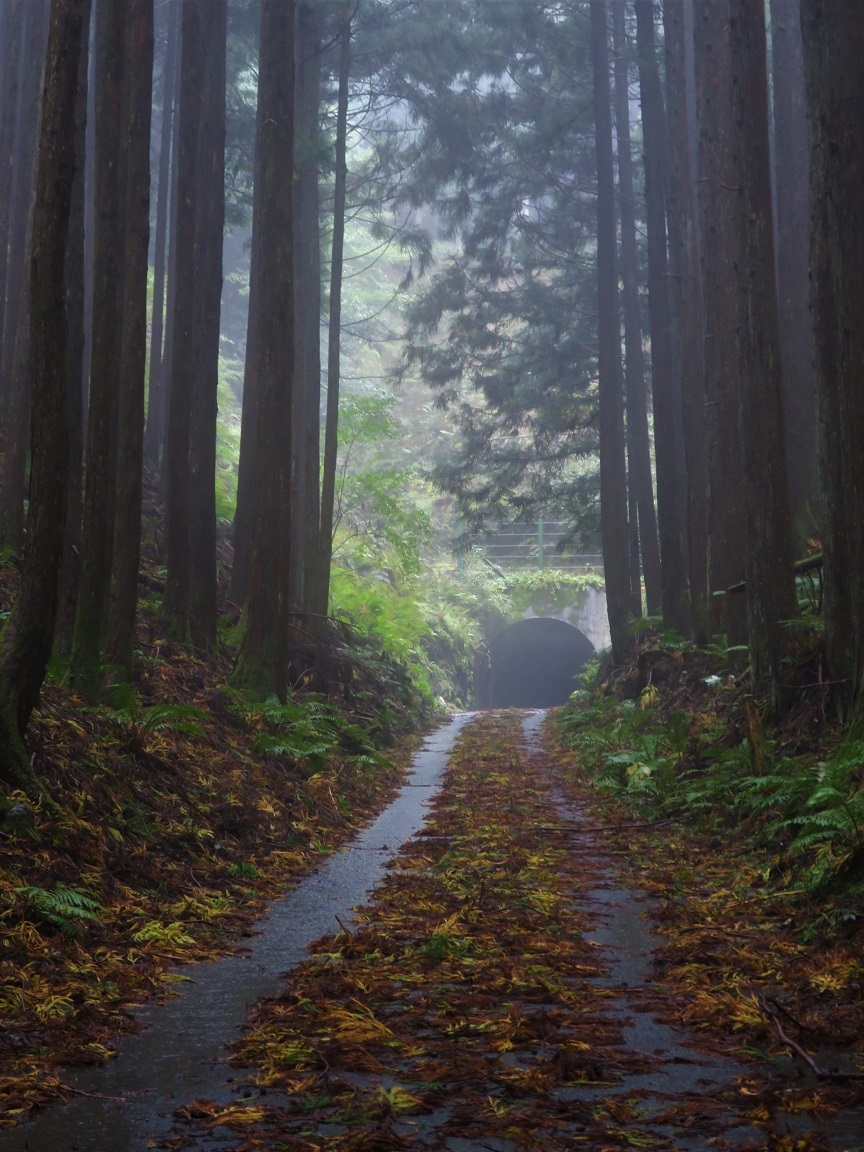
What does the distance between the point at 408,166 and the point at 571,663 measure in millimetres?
23186

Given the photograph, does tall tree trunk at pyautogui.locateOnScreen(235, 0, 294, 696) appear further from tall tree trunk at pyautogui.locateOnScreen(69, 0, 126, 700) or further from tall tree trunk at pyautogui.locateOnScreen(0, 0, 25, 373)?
tall tree trunk at pyautogui.locateOnScreen(0, 0, 25, 373)

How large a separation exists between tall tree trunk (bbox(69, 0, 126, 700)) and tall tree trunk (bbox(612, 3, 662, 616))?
47.1 feet

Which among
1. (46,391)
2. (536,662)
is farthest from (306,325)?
(536,662)

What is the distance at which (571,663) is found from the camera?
4306cm

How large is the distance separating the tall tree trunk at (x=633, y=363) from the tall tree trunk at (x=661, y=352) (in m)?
1.58

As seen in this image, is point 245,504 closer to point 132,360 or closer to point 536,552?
point 132,360

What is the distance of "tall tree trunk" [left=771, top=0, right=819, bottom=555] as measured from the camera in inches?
546

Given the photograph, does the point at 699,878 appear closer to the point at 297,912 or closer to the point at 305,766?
the point at 297,912

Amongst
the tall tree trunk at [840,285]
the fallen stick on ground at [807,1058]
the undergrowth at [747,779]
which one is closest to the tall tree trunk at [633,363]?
the undergrowth at [747,779]

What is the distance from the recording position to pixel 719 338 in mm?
13406

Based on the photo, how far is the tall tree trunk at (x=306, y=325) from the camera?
17.5m

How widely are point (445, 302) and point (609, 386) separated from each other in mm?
7953

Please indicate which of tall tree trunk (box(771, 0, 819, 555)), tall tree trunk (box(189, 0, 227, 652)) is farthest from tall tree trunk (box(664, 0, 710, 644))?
tall tree trunk (box(189, 0, 227, 652))

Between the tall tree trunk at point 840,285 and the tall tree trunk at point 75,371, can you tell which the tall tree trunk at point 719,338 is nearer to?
the tall tree trunk at point 840,285
